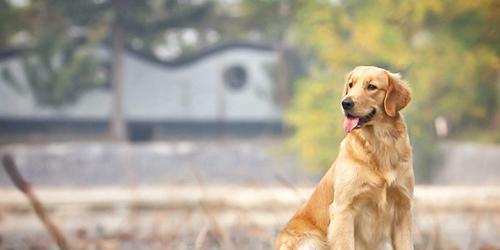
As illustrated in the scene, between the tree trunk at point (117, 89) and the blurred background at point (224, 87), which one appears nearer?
the blurred background at point (224, 87)

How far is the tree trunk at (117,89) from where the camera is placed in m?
12.7

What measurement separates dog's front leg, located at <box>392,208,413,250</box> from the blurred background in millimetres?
7016

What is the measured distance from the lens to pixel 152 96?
13.2 metres

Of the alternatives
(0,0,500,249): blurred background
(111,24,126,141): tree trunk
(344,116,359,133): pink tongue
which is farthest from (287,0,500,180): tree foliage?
(344,116,359,133): pink tongue

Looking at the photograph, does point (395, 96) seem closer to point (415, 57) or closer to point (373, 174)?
point (373, 174)

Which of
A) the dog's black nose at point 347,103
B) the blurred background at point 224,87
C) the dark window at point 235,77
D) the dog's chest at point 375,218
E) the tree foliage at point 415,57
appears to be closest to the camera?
the dog's black nose at point 347,103

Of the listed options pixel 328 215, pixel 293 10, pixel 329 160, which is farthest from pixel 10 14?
pixel 328 215

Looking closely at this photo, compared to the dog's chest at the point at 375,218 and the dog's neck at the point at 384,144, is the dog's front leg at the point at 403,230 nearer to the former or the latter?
the dog's chest at the point at 375,218

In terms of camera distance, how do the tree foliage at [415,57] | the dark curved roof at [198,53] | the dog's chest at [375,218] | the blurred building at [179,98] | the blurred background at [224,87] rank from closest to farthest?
1. the dog's chest at [375,218]
2. the tree foliage at [415,57]
3. the blurred background at [224,87]
4. the blurred building at [179,98]
5. the dark curved roof at [198,53]

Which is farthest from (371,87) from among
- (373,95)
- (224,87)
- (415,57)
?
(224,87)

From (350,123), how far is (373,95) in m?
0.10

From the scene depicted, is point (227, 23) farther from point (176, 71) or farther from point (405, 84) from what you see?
point (405, 84)

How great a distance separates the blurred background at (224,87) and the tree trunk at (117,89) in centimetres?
2

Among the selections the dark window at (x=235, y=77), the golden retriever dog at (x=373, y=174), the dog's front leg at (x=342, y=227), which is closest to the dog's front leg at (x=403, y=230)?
the golden retriever dog at (x=373, y=174)
